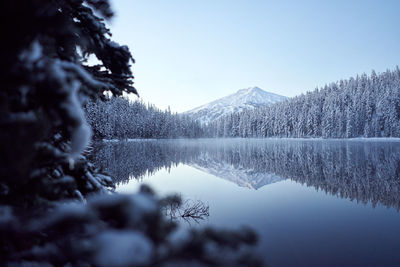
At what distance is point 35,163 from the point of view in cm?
185

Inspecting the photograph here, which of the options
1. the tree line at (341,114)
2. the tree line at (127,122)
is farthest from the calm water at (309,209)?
the tree line at (341,114)

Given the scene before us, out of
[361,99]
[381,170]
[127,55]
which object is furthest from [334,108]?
[127,55]

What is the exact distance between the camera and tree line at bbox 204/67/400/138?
62206 millimetres

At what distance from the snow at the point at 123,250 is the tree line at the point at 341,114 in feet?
259

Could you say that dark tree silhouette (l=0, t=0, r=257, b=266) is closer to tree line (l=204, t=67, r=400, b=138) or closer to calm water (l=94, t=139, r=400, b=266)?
calm water (l=94, t=139, r=400, b=266)

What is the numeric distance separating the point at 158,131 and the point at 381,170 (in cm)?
8017

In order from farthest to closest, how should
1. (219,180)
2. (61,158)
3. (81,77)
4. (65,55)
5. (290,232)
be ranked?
(219,180) < (290,232) < (65,55) < (61,158) < (81,77)

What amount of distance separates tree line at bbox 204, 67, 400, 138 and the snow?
7895 cm

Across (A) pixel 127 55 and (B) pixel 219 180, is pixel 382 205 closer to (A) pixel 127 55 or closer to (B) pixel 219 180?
(B) pixel 219 180

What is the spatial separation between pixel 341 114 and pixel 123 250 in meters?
83.7

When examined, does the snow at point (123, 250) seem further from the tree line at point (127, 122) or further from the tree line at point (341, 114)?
the tree line at point (341, 114)

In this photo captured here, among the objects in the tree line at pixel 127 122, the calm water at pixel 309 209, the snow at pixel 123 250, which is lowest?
the calm water at pixel 309 209

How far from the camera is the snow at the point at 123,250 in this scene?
948 millimetres

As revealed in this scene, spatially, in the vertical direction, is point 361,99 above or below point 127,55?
above
